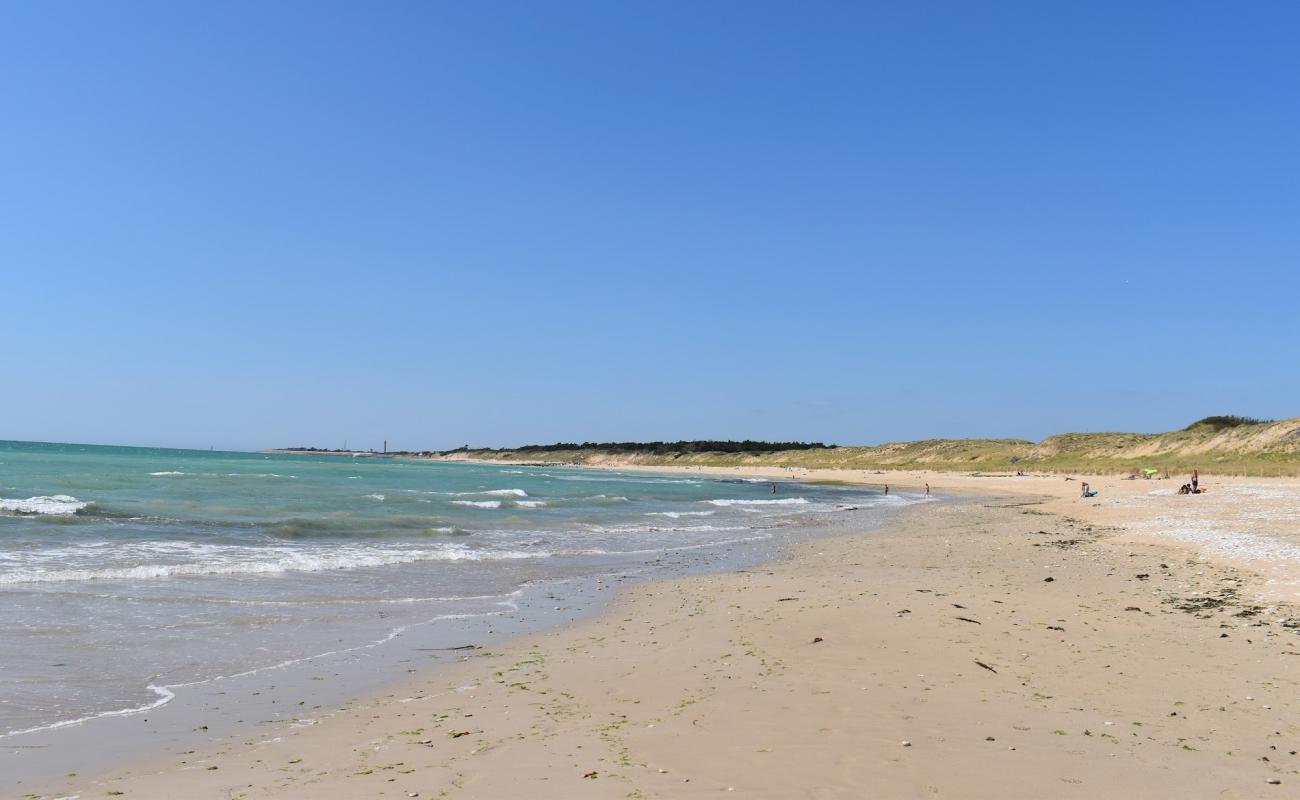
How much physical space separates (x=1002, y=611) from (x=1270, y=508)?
24.5m

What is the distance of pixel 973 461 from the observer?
10112 cm

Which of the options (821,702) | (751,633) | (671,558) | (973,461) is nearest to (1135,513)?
(671,558)

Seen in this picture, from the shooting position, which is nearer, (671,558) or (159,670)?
(159,670)

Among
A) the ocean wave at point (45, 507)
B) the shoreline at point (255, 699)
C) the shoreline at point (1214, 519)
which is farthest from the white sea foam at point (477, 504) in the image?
the shoreline at point (1214, 519)

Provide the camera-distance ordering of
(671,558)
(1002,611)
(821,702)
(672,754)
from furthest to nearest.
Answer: (671,558) < (1002,611) < (821,702) < (672,754)

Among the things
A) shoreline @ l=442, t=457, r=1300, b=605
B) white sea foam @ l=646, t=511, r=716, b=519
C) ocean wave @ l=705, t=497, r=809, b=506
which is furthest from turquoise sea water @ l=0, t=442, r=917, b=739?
shoreline @ l=442, t=457, r=1300, b=605

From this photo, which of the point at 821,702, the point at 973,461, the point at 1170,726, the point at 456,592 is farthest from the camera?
the point at 973,461

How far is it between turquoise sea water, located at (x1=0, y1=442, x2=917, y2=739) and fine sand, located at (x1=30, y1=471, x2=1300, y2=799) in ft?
8.52

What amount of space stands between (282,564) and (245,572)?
112 centimetres

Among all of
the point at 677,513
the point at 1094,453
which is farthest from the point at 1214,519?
the point at 1094,453

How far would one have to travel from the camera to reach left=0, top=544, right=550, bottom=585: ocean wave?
14.6 meters

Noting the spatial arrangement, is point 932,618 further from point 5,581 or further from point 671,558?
point 5,581

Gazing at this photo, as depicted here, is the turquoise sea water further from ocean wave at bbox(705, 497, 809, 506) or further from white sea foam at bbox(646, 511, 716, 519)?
ocean wave at bbox(705, 497, 809, 506)

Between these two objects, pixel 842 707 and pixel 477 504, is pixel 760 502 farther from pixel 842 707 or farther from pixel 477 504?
pixel 842 707
